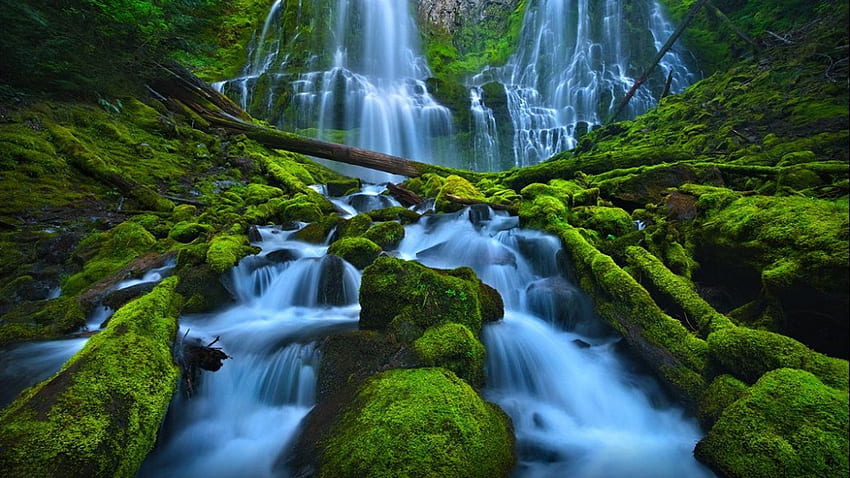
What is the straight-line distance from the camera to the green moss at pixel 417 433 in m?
2.31

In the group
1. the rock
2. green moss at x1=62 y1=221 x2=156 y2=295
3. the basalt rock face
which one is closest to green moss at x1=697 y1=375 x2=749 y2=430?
the rock

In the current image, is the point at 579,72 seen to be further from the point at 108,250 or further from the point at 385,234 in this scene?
the point at 108,250

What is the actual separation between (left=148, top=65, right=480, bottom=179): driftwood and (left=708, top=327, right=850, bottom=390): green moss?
35.2ft

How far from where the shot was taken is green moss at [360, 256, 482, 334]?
394cm

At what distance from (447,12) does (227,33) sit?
1815cm

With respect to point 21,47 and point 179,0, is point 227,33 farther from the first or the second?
point 21,47

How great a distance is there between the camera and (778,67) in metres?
10.5

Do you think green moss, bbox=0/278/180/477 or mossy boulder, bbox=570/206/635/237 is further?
mossy boulder, bbox=570/206/635/237

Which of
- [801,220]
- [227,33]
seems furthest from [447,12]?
[801,220]

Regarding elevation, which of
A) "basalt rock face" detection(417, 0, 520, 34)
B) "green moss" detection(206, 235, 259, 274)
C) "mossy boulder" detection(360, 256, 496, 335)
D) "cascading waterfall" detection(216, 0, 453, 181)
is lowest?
"mossy boulder" detection(360, 256, 496, 335)

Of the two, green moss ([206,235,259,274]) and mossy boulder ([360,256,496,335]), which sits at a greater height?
green moss ([206,235,259,274])

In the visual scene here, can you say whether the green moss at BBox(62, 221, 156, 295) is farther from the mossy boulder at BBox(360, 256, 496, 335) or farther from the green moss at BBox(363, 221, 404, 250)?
the mossy boulder at BBox(360, 256, 496, 335)

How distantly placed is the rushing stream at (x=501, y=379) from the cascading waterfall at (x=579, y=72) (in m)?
16.2

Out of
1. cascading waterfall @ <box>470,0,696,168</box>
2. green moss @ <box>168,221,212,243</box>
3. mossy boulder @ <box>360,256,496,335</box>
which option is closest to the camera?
mossy boulder @ <box>360,256,496,335</box>
